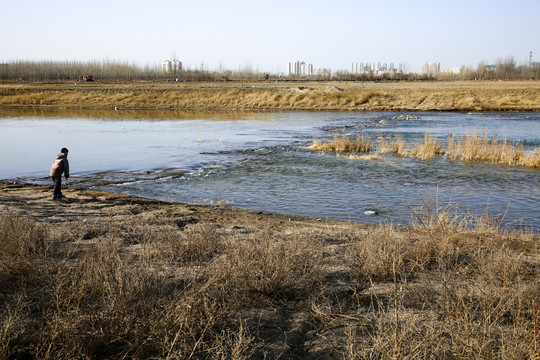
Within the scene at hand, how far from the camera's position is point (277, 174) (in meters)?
16.8

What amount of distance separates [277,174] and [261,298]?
11.6 m

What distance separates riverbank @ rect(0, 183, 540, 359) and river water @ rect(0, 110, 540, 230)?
12.5 feet

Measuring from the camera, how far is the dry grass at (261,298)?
374cm

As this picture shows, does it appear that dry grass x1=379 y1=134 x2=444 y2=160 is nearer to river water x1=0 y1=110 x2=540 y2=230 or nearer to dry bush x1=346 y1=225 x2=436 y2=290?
river water x1=0 y1=110 x2=540 y2=230

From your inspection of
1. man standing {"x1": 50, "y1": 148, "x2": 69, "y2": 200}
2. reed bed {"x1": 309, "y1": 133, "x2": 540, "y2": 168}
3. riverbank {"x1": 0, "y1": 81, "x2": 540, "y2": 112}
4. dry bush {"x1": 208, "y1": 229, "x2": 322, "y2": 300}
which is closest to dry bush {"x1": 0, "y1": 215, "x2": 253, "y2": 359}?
dry bush {"x1": 208, "y1": 229, "x2": 322, "y2": 300}

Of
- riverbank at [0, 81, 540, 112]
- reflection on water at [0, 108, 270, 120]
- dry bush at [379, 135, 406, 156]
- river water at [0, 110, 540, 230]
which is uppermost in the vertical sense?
riverbank at [0, 81, 540, 112]

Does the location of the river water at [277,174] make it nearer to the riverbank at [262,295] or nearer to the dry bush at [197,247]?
the riverbank at [262,295]

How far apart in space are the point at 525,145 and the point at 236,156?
565 inches

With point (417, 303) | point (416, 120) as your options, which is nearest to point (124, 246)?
point (417, 303)

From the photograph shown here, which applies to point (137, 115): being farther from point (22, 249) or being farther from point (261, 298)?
point (261, 298)

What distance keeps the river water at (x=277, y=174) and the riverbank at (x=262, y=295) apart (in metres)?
3.80

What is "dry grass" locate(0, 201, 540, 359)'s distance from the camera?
3744 mm

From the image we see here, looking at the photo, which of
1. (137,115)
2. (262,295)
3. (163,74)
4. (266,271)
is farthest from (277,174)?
(163,74)

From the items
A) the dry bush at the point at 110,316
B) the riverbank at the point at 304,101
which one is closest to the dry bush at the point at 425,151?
the dry bush at the point at 110,316
